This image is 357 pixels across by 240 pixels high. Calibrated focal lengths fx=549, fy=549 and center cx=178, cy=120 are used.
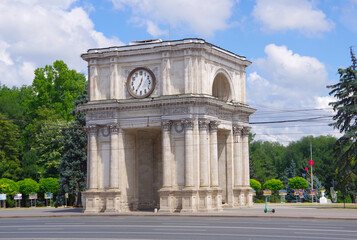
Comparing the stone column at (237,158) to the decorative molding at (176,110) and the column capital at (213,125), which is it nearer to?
the column capital at (213,125)

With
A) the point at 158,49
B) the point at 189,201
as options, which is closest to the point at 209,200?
the point at 189,201

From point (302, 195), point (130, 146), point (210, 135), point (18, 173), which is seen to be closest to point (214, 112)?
point (210, 135)

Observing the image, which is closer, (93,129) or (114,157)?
(114,157)

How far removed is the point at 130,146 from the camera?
172 ft

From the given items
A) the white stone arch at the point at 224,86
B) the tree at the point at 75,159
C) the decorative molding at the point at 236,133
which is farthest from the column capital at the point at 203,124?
the tree at the point at 75,159

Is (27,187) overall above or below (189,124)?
below

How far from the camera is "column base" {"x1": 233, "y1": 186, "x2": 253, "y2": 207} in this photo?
5462 cm

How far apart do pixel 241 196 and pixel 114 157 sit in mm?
13580

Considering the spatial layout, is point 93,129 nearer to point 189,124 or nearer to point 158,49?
point 158,49

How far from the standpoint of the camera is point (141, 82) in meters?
50.9

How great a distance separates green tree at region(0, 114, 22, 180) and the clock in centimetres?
4047

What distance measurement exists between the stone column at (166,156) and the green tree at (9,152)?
4463 centimetres

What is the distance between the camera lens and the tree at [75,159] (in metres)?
67.2

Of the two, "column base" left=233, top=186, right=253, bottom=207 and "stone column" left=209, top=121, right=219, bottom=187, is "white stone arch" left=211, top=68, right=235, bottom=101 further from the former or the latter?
"column base" left=233, top=186, right=253, bottom=207
